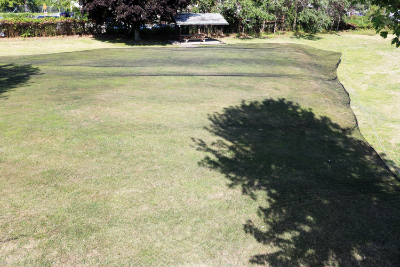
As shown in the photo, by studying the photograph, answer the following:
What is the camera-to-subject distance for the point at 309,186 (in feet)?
24.2

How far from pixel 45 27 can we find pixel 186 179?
30.2 metres

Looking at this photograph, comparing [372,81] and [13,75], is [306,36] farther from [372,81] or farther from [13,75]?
[13,75]

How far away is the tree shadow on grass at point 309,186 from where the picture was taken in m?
5.49

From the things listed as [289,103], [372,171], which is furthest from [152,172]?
[289,103]

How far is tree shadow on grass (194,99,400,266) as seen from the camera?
5.49 meters

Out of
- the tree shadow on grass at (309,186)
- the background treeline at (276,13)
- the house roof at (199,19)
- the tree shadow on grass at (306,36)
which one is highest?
A: the background treeline at (276,13)

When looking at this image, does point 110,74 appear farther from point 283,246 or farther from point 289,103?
point 283,246

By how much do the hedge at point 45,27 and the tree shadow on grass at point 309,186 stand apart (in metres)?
26.8

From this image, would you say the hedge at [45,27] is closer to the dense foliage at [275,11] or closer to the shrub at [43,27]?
the shrub at [43,27]

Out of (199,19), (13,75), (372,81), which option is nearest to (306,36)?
(199,19)

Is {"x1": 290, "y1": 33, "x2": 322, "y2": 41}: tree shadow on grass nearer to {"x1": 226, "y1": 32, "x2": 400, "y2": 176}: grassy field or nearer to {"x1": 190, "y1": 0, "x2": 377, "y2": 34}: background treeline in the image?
{"x1": 226, "y1": 32, "x2": 400, "y2": 176}: grassy field

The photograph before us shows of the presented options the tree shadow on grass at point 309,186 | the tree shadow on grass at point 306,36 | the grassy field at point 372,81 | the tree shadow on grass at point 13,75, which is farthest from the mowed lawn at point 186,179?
the tree shadow on grass at point 306,36

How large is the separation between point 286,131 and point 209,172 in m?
4.33

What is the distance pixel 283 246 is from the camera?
550 cm
